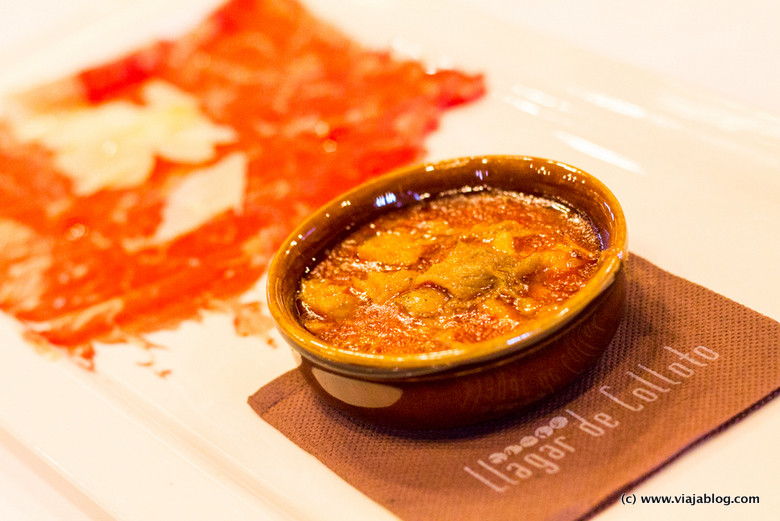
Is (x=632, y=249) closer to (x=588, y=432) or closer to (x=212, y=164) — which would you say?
(x=588, y=432)

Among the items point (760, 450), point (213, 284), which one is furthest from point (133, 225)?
point (760, 450)

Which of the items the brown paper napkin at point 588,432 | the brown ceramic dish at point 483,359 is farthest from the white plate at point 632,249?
the brown ceramic dish at point 483,359

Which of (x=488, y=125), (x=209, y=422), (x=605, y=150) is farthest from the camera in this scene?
(x=488, y=125)

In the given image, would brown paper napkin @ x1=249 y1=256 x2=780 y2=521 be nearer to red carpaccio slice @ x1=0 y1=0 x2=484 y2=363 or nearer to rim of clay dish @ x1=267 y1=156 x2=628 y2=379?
rim of clay dish @ x1=267 y1=156 x2=628 y2=379

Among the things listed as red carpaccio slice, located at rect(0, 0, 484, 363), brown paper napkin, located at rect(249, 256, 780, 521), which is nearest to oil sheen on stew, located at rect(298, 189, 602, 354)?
brown paper napkin, located at rect(249, 256, 780, 521)

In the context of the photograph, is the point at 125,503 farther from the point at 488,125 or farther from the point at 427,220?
the point at 488,125
